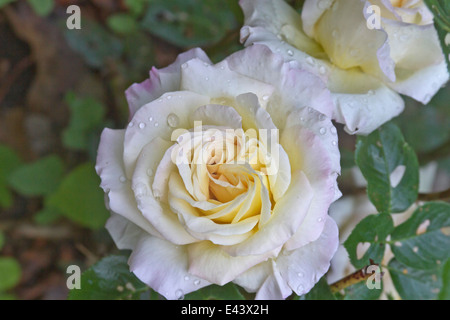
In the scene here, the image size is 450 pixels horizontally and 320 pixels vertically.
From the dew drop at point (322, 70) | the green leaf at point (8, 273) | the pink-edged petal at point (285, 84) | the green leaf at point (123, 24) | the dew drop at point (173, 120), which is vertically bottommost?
the green leaf at point (8, 273)

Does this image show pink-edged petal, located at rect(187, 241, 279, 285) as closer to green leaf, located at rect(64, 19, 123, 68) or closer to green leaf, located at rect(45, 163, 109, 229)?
green leaf, located at rect(45, 163, 109, 229)

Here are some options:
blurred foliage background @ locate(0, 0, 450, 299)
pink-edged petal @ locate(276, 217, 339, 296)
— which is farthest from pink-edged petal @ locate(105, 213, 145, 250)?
blurred foliage background @ locate(0, 0, 450, 299)

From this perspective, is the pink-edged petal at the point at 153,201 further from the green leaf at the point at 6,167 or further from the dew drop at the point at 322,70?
the green leaf at the point at 6,167

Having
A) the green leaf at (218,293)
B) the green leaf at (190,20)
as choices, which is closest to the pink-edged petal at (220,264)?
the green leaf at (218,293)

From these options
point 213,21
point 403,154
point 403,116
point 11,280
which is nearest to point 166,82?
point 403,154

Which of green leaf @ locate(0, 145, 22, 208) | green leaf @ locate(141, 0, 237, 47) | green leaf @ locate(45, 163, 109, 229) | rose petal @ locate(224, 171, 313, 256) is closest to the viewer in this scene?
rose petal @ locate(224, 171, 313, 256)

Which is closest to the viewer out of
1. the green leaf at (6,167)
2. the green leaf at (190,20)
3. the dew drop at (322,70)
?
the dew drop at (322,70)

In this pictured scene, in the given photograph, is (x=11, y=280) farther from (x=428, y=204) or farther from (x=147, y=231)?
(x=428, y=204)
